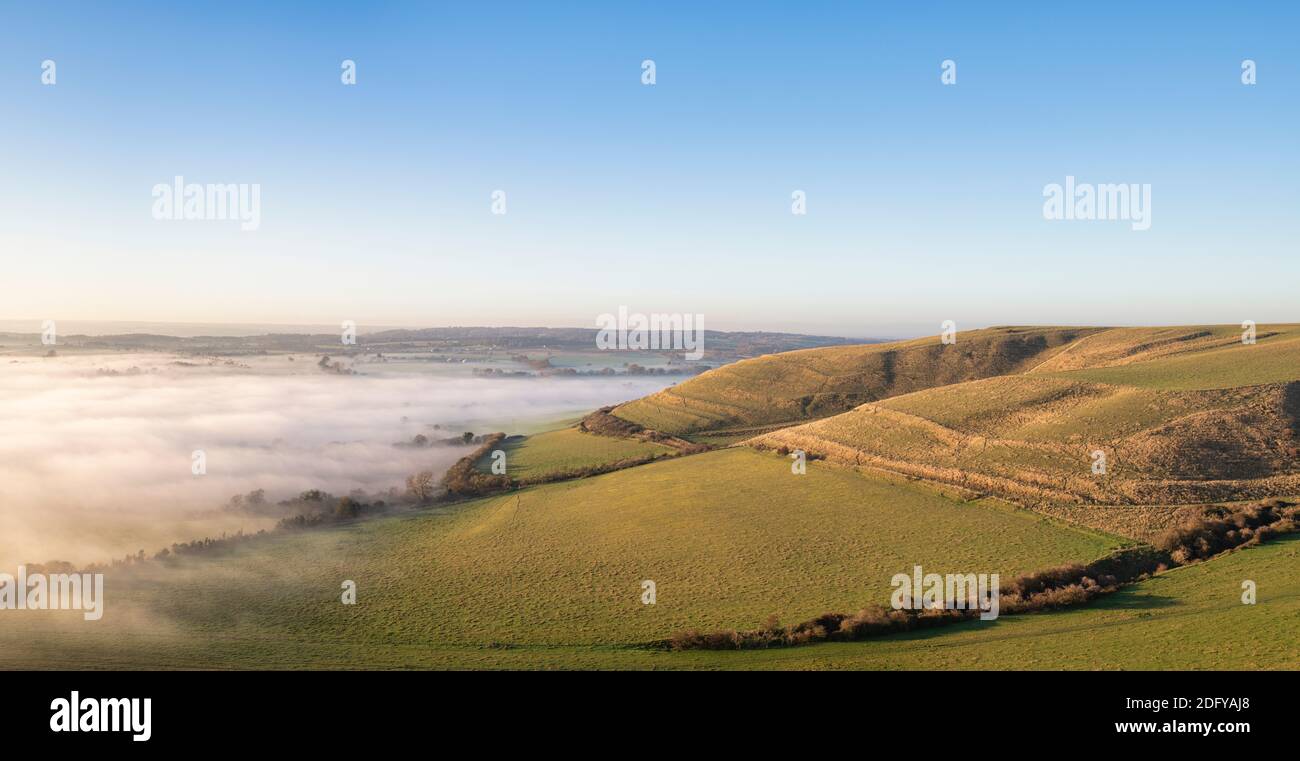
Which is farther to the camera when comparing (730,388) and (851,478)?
(730,388)

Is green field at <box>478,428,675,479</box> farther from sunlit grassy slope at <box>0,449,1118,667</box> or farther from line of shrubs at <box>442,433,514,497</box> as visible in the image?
sunlit grassy slope at <box>0,449,1118,667</box>

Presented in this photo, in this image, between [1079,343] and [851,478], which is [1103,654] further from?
[1079,343]

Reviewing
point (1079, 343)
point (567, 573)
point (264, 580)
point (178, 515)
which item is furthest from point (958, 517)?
point (1079, 343)

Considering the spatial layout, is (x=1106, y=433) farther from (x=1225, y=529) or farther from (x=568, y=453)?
(x=568, y=453)

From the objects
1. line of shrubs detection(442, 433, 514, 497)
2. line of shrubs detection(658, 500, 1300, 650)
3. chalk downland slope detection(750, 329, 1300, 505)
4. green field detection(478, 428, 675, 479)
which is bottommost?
line of shrubs detection(442, 433, 514, 497)

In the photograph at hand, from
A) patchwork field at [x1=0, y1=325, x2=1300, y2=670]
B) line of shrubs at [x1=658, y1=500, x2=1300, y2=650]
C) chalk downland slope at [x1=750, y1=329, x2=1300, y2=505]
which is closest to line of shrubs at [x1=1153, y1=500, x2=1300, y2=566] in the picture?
line of shrubs at [x1=658, y1=500, x2=1300, y2=650]

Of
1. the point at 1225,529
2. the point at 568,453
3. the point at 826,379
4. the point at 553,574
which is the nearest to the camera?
the point at 1225,529

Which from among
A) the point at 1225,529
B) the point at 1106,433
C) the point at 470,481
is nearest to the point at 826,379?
the point at 1106,433
